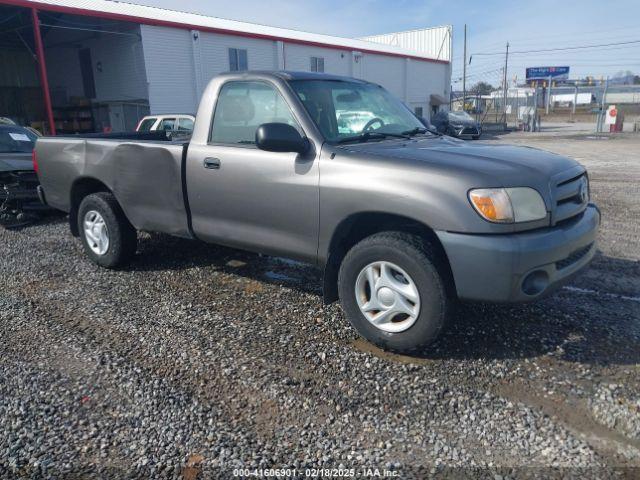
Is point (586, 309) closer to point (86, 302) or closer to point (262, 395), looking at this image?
point (262, 395)

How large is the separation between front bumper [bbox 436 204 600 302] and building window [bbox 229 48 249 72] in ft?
76.7

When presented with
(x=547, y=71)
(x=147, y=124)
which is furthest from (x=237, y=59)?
(x=547, y=71)

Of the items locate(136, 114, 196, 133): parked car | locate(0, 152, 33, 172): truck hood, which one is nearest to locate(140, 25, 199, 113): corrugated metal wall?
locate(136, 114, 196, 133): parked car

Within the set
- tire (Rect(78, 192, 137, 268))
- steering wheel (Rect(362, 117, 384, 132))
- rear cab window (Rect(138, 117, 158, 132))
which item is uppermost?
steering wheel (Rect(362, 117, 384, 132))

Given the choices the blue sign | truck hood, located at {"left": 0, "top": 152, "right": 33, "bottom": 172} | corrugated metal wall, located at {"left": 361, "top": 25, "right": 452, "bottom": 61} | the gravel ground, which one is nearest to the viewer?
the gravel ground

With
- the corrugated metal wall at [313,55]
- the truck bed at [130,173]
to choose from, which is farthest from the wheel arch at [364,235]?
the corrugated metal wall at [313,55]

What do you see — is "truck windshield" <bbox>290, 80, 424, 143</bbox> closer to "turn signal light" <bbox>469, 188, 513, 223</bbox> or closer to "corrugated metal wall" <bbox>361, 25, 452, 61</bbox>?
"turn signal light" <bbox>469, 188, 513, 223</bbox>

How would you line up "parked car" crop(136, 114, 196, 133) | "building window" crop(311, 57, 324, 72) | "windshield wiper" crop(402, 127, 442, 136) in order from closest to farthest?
"windshield wiper" crop(402, 127, 442, 136) < "parked car" crop(136, 114, 196, 133) < "building window" crop(311, 57, 324, 72)

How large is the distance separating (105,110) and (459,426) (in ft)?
84.2

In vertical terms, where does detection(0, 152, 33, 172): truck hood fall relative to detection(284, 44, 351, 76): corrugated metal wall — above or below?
below

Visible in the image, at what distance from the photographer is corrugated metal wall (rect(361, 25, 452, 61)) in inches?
1654

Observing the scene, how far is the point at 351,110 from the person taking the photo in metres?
4.33

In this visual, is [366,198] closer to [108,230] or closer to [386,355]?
[386,355]

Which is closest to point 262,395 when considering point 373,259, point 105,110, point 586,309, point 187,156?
point 373,259
